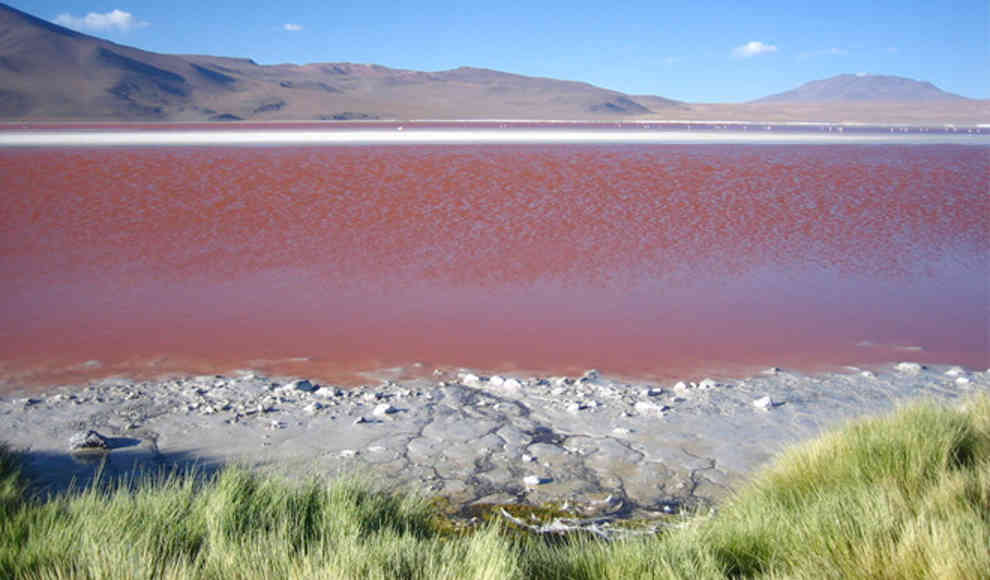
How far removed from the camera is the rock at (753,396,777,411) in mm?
5379

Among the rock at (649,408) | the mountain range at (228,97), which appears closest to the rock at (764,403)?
the rock at (649,408)

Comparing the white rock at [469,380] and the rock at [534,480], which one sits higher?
the rock at [534,480]

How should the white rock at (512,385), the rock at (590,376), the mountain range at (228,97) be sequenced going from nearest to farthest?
the white rock at (512,385), the rock at (590,376), the mountain range at (228,97)

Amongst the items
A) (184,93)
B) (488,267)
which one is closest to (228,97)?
(184,93)

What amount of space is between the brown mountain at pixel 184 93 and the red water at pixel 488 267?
2730 inches

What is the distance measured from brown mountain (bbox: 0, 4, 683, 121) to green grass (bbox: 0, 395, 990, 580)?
8284cm

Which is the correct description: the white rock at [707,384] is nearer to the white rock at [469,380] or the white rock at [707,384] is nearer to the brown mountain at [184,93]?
the white rock at [469,380]

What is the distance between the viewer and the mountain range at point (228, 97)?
81125mm

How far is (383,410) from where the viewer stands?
520cm

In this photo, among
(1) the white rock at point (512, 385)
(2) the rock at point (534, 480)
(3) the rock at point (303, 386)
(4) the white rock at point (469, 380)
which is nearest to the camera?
(2) the rock at point (534, 480)

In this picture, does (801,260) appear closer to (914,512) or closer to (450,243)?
(450,243)

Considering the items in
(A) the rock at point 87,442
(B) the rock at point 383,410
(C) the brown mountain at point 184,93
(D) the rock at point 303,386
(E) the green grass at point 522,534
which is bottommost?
(D) the rock at point 303,386

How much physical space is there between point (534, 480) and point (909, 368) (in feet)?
12.6

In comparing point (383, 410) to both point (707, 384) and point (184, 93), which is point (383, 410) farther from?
point (184, 93)
